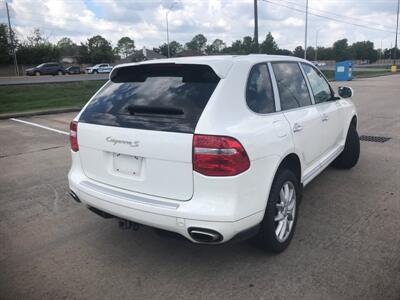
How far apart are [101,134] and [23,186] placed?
2.82 m

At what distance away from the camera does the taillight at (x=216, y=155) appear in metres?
2.63

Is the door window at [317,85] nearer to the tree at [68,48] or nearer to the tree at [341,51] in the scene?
the tree at [68,48]

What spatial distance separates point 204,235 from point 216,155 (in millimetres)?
589

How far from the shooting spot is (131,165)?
2.97m

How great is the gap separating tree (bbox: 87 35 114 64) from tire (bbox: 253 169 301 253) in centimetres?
7456

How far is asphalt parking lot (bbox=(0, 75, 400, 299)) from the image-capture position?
286cm

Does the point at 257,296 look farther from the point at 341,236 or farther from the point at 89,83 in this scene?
the point at 89,83

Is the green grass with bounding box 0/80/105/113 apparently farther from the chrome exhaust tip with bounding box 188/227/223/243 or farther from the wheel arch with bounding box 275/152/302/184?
the chrome exhaust tip with bounding box 188/227/223/243

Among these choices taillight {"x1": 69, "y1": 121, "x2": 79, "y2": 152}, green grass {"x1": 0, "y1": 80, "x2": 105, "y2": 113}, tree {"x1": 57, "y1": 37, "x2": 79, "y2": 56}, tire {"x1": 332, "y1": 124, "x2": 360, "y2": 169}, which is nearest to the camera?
taillight {"x1": 69, "y1": 121, "x2": 79, "y2": 152}

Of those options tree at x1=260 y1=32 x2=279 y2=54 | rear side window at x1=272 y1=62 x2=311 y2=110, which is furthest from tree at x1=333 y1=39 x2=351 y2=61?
rear side window at x1=272 y1=62 x2=311 y2=110

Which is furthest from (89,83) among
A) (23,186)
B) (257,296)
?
(257,296)

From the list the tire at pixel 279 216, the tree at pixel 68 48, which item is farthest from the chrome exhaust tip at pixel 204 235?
the tree at pixel 68 48

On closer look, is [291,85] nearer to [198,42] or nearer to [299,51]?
[299,51]

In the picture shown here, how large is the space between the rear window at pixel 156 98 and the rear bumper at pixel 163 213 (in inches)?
21.8
